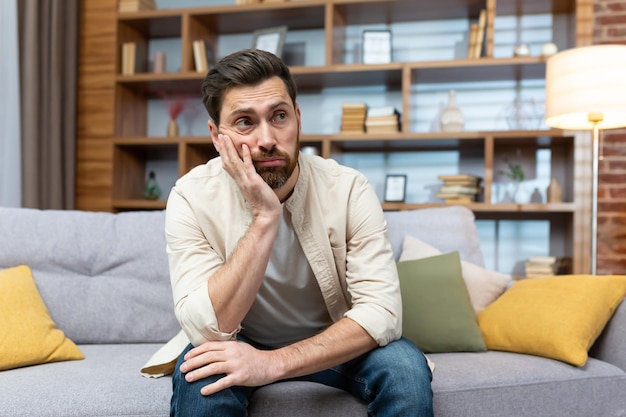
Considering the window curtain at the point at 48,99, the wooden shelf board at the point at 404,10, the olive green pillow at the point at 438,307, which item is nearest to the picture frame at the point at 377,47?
the wooden shelf board at the point at 404,10

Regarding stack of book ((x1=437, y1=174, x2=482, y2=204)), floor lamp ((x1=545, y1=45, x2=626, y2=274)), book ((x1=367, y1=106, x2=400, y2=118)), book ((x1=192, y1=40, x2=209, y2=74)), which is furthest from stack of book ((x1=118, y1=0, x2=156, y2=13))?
floor lamp ((x1=545, y1=45, x2=626, y2=274))

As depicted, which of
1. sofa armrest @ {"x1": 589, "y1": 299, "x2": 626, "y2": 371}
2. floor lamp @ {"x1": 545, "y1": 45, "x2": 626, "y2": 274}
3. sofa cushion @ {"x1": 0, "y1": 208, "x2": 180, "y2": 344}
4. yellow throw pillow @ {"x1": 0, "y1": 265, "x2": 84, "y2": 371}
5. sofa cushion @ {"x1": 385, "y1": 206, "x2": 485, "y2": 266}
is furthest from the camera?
floor lamp @ {"x1": 545, "y1": 45, "x2": 626, "y2": 274}

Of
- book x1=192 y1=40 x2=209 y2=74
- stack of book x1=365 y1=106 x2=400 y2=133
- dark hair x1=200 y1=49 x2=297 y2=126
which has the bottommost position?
dark hair x1=200 y1=49 x2=297 y2=126

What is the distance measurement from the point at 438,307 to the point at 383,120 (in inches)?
75.7

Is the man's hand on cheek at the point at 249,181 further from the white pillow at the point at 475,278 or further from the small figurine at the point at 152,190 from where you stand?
the small figurine at the point at 152,190

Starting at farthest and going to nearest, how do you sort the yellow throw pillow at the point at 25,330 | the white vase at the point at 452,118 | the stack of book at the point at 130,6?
the stack of book at the point at 130,6, the white vase at the point at 452,118, the yellow throw pillow at the point at 25,330

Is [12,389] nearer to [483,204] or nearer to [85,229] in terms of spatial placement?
[85,229]

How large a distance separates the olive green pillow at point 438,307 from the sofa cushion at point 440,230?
0.20 m

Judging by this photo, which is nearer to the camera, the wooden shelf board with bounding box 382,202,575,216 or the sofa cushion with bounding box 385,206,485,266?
the sofa cushion with bounding box 385,206,485,266

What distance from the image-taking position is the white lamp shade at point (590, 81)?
2.73m

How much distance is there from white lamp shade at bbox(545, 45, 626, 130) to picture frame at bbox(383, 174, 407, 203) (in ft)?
3.62

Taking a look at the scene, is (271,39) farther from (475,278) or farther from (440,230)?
(475,278)

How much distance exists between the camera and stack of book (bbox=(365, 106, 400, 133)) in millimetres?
3758

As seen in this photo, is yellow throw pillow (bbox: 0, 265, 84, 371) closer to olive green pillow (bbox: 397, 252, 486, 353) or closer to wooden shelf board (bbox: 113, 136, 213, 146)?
olive green pillow (bbox: 397, 252, 486, 353)
